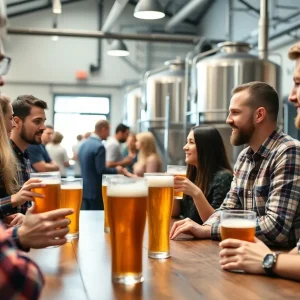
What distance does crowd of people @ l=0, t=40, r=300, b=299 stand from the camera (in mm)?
1093

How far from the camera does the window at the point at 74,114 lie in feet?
34.4

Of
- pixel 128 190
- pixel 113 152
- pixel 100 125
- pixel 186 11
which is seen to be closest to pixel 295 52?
pixel 128 190

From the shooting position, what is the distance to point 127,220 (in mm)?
1005

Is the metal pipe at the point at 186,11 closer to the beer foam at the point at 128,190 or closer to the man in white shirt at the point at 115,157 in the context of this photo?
the man in white shirt at the point at 115,157

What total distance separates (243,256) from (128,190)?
36 cm

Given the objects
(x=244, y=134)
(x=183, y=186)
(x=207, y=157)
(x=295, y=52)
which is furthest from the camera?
(x=207, y=157)

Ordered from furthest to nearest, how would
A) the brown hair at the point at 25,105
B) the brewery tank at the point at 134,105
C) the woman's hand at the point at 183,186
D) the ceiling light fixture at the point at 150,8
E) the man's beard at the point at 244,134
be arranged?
the brewery tank at the point at 134,105
the ceiling light fixture at the point at 150,8
the brown hair at the point at 25,105
the man's beard at the point at 244,134
the woman's hand at the point at 183,186

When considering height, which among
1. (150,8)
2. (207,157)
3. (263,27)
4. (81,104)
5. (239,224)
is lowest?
(239,224)

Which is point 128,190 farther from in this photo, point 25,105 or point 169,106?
point 169,106

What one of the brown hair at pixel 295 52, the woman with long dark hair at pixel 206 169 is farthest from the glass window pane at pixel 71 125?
the brown hair at pixel 295 52

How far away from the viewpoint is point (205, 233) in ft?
5.41

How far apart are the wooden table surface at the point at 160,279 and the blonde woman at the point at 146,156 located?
3.69 m

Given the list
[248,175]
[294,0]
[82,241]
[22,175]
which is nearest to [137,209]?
[82,241]

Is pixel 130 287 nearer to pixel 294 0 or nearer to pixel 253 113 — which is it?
pixel 253 113
